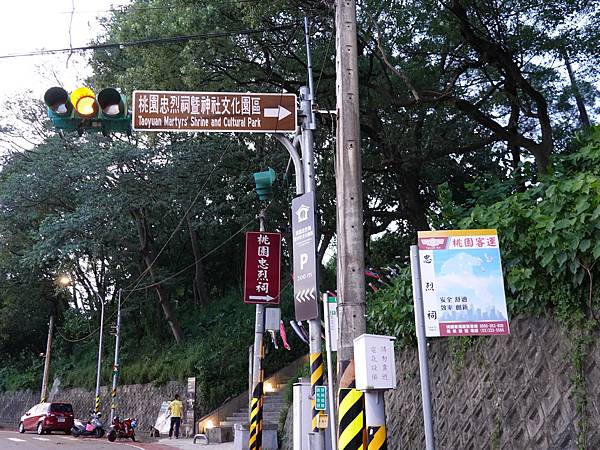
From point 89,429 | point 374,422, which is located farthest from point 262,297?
point 89,429

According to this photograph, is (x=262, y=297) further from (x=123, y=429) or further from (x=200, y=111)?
(x=123, y=429)

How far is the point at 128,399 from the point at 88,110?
22.8 m

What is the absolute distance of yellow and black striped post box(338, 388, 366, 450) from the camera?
554cm

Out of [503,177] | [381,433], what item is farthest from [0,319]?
[381,433]

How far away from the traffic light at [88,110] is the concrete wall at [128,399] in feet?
59.8

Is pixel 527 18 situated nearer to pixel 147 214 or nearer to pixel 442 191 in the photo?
pixel 442 191

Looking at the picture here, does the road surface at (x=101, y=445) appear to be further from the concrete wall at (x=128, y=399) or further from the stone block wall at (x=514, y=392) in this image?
the stone block wall at (x=514, y=392)

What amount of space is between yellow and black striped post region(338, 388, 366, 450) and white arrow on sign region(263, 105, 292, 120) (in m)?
3.61

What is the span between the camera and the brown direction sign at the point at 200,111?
7266mm

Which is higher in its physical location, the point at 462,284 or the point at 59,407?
the point at 462,284

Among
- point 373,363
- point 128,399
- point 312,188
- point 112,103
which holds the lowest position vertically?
point 128,399

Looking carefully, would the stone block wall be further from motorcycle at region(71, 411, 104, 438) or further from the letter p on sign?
motorcycle at region(71, 411, 104, 438)

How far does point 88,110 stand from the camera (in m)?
6.80

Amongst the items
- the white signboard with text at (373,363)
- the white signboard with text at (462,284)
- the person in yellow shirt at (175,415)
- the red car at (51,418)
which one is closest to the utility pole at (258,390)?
the white signboard with text at (373,363)
